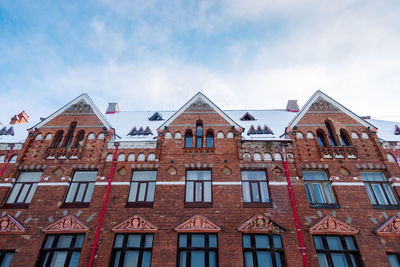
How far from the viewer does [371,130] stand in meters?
15.9

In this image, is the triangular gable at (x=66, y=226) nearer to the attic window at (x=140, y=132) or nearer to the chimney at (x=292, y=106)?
the attic window at (x=140, y=132)

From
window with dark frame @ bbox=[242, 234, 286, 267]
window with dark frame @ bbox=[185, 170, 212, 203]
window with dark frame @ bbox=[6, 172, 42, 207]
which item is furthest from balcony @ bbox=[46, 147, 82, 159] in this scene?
window with dark frame @ bbox=[242, 234, 286, 267]

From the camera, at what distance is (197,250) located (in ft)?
39.2

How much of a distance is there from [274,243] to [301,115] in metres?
9.32

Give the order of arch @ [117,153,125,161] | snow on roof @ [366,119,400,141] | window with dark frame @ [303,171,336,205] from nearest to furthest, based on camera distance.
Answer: window with dark frame @ [303,171,336,205] → arch @ [117,153,125,161] → snow on roof @ [366,119,400,141]

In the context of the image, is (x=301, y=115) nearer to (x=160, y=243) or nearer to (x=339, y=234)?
(x=339, y=234)

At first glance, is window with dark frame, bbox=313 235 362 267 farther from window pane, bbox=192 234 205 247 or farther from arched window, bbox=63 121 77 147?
arched window, bbox=63 121 77 147

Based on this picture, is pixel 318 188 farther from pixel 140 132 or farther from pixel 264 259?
pixel 140 132

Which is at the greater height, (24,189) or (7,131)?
(7,131)

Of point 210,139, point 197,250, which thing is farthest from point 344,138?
point 197,250

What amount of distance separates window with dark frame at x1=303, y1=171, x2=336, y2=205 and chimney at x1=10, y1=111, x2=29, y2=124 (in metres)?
24.3

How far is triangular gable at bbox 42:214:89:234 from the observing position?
40.6ft

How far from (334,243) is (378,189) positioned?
15.4ft

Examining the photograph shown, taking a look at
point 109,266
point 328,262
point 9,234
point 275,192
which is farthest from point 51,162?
point 328,262
